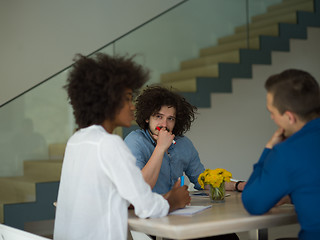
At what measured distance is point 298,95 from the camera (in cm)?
180

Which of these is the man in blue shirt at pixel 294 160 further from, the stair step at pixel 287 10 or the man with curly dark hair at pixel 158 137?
the stair step at pixel 287 10

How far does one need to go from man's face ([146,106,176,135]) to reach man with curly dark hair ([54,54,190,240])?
886mm

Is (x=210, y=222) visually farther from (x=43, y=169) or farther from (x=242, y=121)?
(x=242, y=121)

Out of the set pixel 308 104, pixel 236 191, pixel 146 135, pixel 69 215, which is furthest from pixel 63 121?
pixel 308 104

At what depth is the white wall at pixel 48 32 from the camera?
6.05m

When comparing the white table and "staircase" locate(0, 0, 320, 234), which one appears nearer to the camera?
the white table

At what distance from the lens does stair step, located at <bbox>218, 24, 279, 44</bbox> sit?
5512mm

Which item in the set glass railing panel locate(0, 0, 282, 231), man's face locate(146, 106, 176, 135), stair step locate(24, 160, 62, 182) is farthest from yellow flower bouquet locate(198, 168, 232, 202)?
glass railing panel locate(0, 0, 282, 231)

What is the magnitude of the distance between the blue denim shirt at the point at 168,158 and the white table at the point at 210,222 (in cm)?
71

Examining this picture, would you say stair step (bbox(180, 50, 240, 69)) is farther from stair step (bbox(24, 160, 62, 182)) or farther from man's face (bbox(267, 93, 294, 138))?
man's face (bbox(267, 93, 294, 138))

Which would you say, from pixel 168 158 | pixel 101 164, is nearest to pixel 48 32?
pixel 168 158

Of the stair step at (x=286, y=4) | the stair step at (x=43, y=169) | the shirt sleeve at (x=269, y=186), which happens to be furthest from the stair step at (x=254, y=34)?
the shirt sleeve at (x=269, y=186)

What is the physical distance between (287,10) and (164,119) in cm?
379

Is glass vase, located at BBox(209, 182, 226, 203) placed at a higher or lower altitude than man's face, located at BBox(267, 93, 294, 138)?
lower
